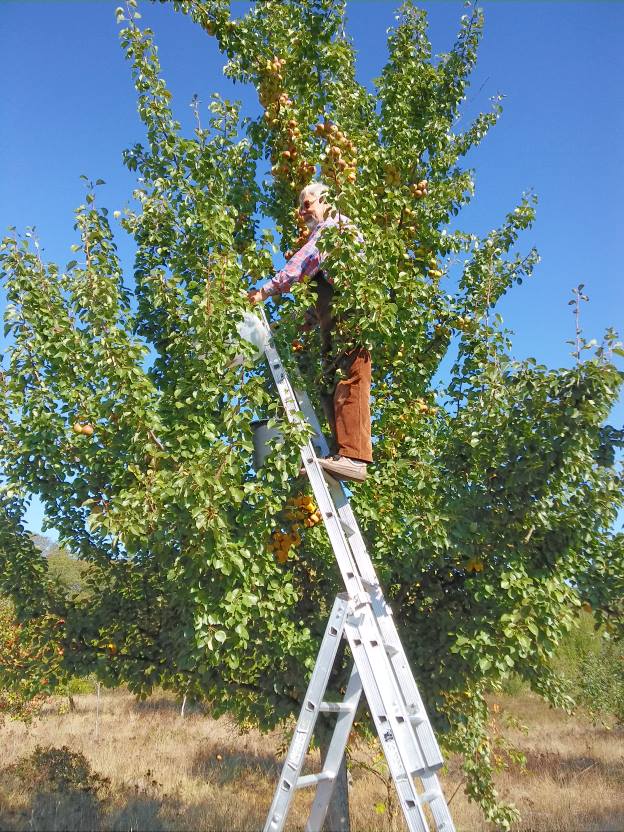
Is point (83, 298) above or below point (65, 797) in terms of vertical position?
above

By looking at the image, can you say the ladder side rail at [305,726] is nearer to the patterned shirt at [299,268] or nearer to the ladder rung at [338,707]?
the ladder rung at [338,707]

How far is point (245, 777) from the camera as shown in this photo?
12531 millimetres

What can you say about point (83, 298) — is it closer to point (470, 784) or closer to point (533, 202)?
point (533, 202)

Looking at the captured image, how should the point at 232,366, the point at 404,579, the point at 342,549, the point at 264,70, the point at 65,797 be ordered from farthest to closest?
1. the point at 65,797
2. the point at 264,70
3. the point at 404,579
4. the point at 232,366
5. the point at 342,549

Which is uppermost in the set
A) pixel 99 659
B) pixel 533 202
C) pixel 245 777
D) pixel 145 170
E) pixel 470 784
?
pixel 533 202

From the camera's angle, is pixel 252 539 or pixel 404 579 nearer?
pixel 252 539

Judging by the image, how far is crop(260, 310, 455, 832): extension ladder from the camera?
2.94m

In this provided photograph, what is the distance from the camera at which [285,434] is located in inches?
146

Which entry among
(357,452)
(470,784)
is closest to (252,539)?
(357,452)

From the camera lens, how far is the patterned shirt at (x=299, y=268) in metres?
4.05

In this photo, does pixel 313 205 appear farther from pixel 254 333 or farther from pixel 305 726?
pixel 305 726

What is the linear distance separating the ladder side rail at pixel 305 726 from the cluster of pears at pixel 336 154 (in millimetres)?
2711

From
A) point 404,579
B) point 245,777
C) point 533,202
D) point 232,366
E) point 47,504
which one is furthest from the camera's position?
point 245,777

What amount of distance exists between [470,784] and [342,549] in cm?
466
